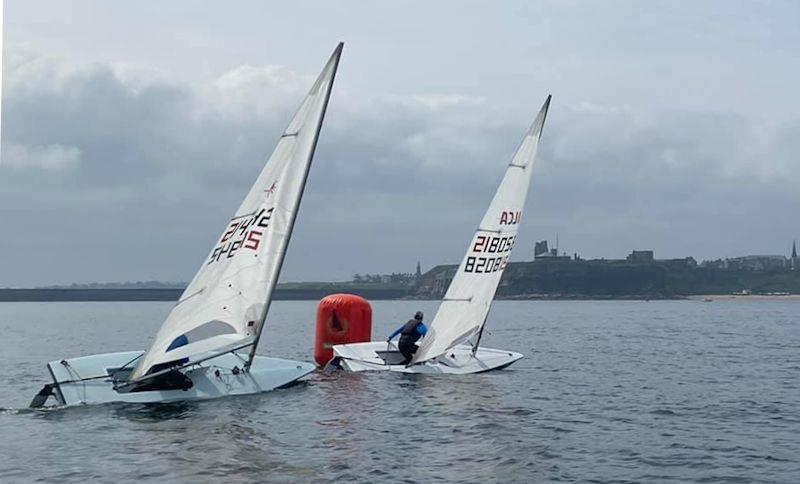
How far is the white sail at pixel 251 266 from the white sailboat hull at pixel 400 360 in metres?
7.40

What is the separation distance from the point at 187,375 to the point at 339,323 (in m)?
7.86

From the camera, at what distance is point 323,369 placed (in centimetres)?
2848

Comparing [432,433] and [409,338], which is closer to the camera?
[432,433]

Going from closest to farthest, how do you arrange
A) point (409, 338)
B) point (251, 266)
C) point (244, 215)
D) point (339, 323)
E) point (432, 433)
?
point (432, 433)
point (251, 266)
point (244, 215)
point (409, 338)
point (339, 323)

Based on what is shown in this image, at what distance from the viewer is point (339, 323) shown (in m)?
28.4

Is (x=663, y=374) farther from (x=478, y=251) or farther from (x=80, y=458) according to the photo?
(x=80, y=458)

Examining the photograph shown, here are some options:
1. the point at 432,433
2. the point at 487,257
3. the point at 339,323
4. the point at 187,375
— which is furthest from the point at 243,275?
the point at 487,257

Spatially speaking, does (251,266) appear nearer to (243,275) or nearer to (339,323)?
(243,275)

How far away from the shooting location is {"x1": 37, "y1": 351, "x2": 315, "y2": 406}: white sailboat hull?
65.7 feet

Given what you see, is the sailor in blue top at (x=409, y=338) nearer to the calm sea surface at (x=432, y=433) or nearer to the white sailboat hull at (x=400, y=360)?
the white sailboat hull at (x=400, y=360)

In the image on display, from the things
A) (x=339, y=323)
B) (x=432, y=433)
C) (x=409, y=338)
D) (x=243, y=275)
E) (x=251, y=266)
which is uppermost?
(x=251, y=266)

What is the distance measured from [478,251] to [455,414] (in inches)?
331

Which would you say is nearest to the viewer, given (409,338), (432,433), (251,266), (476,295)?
(432,433)

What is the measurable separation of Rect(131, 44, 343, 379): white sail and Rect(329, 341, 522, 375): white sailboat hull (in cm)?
740
